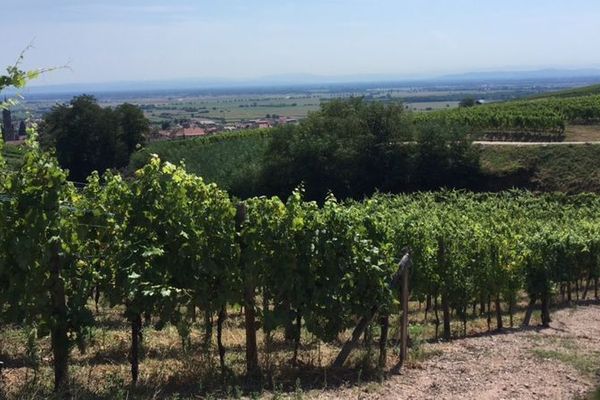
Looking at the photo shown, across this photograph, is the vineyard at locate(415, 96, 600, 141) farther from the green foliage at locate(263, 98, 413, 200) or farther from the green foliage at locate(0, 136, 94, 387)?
the green foliage at locate(0, 136, 94, 387)

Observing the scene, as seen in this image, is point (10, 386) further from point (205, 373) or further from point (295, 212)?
point (295, 212)

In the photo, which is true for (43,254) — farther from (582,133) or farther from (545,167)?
(582,133)

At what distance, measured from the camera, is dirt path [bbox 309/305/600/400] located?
296 inches

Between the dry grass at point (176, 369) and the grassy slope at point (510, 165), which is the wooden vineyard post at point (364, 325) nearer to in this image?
the dry grass at point (176, 369)

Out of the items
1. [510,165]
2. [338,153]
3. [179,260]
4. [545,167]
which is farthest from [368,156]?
[179,260]

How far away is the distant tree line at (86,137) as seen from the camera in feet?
213

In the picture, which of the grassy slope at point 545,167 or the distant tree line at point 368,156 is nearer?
the grassy slope at point 545,167

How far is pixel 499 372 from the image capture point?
8.47 m

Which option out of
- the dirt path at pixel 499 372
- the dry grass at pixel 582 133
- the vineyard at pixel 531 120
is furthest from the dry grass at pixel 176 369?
the vineyard at pixel 531 120

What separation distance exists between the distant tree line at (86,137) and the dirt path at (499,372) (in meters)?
60.5

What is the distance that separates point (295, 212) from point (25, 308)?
339 centimetres

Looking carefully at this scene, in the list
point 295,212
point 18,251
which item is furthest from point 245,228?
point 18,251

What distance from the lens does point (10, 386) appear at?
6.57 metres

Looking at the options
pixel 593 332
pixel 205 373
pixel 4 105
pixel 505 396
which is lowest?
pixel 593 332
